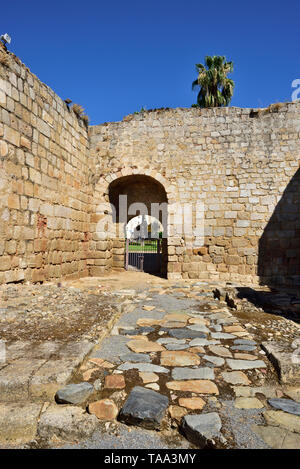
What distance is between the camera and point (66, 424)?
1678mm

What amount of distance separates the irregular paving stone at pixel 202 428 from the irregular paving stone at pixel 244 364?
2.69 ft

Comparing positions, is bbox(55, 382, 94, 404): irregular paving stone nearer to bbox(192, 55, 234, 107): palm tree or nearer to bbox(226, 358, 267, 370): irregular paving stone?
bbox(226, 358, 267, 370): irregular paving stone

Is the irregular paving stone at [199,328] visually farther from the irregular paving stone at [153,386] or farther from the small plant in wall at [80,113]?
the small plant in wall at [80,113]

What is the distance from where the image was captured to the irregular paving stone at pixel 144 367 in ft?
8.05

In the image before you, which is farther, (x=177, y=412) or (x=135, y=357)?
(x=135, y=357)

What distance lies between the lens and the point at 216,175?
8352 millimetres

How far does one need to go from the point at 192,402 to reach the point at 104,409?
591 millimetres

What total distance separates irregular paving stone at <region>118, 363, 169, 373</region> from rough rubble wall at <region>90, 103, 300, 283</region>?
595cm

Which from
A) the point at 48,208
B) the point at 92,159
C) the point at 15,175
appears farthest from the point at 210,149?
the point at 15,175

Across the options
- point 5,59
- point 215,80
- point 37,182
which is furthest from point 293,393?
point 215,80

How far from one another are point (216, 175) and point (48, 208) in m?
4.70

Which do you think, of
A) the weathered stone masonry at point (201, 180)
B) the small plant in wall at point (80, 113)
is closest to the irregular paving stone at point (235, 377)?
the weathered stone masonry at point (201, 180)

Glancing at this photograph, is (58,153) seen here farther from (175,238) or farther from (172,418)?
(172,418)

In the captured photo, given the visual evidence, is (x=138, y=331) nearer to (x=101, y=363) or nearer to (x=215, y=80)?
(x=101, y=363)
